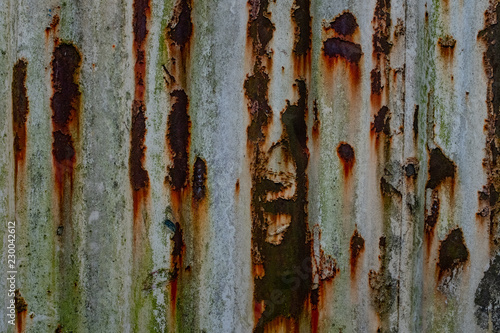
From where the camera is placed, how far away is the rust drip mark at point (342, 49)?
130 cm

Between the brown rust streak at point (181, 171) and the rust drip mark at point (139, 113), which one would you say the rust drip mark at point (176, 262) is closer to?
the brown rust streak at point (181, 171)

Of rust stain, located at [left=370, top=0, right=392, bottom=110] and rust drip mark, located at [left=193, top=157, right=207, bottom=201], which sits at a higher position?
rust stain, located at [left=370, top=0, right=392, bottom=110]

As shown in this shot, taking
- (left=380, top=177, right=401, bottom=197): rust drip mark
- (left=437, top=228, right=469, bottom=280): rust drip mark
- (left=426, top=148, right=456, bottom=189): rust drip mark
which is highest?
(left=426, top=148, right=456, bottom=189): rust drip mark

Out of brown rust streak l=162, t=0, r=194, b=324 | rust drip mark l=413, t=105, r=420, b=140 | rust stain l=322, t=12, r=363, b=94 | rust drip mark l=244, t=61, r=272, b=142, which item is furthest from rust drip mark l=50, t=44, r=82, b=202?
rust drip mark l=413, t=105, r=420, b=140

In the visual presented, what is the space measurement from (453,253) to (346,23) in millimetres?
789

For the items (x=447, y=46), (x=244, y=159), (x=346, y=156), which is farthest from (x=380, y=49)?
(x=244, y=159)

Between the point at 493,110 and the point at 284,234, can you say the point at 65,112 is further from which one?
the point at 493,110

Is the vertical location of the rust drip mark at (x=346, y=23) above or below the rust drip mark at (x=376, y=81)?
above

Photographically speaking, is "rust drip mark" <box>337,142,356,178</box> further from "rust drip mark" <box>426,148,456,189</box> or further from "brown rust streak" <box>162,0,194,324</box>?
"brown rust streak" <box>162,0,194,324</box>

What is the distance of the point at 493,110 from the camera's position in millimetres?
1312

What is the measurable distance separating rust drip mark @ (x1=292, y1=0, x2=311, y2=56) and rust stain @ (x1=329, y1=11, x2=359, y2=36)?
0.30 ft

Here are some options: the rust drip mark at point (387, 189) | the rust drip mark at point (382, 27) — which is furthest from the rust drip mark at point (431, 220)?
the rust drip mark at point (382, 27)

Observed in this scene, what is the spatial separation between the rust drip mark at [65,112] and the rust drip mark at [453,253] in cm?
117

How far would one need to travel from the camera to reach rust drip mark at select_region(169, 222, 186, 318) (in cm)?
129
